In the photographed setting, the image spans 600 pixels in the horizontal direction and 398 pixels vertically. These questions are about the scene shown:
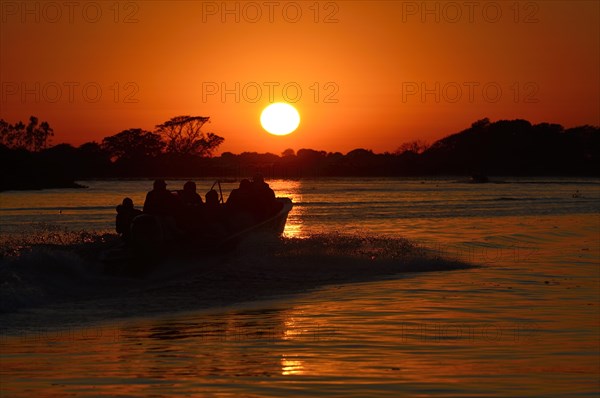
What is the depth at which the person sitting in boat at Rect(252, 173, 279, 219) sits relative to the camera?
2241 cm

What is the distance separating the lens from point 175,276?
16547 mm

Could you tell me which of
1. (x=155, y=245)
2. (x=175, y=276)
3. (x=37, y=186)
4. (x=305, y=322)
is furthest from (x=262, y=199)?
(x=37, y=186)

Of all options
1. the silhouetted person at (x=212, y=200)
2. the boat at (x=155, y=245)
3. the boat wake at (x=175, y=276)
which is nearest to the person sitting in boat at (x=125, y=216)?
the boat wake at (x=175, y=276)

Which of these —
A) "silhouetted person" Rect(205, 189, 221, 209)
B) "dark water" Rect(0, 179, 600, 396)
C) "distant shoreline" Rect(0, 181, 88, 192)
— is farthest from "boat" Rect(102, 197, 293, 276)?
"distant shoreline" Rect(0, 181, 88, 192)

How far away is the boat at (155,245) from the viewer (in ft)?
53.4

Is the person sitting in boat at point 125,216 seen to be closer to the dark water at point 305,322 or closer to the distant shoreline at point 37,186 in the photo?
the dark water at point 305,322

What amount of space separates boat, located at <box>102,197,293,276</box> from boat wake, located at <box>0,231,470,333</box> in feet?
0.52

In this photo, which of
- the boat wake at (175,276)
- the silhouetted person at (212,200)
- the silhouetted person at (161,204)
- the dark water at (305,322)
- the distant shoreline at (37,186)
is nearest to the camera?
the dark water at (305,322)

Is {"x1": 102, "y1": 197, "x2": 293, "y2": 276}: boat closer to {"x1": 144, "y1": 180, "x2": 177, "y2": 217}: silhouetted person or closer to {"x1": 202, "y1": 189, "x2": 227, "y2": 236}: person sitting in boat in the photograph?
{"x1": 202, "y1": 189, "x2": 227, "y2": 236}: person sitting in boat

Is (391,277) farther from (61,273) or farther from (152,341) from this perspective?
(152,341)

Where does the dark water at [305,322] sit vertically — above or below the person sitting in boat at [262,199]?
below

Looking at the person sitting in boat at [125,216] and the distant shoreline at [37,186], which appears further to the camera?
the distant shoreline at [37,186]

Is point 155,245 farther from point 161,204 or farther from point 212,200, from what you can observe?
point 212,200

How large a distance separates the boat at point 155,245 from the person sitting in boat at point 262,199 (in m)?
3.23
